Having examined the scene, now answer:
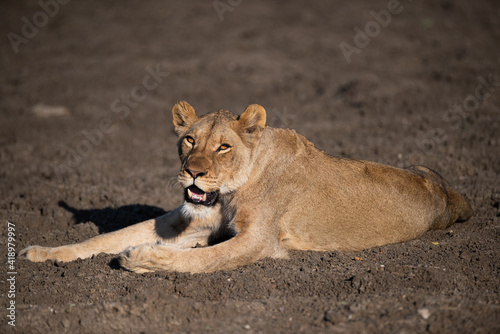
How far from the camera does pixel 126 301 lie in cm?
434

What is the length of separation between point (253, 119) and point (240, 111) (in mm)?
8505

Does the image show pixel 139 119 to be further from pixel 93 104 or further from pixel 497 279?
pixel 497 279

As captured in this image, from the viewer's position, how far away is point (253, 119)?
521 centimetres

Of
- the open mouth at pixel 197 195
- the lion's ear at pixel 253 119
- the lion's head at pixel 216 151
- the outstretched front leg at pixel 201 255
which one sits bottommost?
the outstretched front leg at pixel 201 255

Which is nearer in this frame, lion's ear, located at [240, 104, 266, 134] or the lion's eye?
the lion's eye

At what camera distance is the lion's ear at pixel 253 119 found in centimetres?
517

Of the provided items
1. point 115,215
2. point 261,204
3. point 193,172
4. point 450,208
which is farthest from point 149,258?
point 450,208

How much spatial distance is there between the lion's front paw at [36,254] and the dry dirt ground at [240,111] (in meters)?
0.14

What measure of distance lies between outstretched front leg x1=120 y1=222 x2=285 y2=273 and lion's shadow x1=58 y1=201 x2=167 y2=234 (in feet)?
6.99

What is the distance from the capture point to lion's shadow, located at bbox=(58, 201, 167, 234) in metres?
6.93

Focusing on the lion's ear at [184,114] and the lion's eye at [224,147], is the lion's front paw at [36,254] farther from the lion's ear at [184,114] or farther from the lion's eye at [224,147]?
the lion's eye at [224,147]

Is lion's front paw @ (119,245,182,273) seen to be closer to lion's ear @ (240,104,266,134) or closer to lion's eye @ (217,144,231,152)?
lion's eye @ (217,144,231,152)

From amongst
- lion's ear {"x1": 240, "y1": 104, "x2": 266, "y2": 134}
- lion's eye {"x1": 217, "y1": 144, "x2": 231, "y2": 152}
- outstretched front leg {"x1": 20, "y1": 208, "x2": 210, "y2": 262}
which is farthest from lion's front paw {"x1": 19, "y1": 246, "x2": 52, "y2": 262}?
lion's ear {"x1": 240, "y1": 104, "x2": 266, "y2": 134}

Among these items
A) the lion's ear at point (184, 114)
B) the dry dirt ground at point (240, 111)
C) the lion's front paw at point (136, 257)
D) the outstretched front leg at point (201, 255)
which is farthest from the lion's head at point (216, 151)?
the dry dirt ground at point (240, 111)
